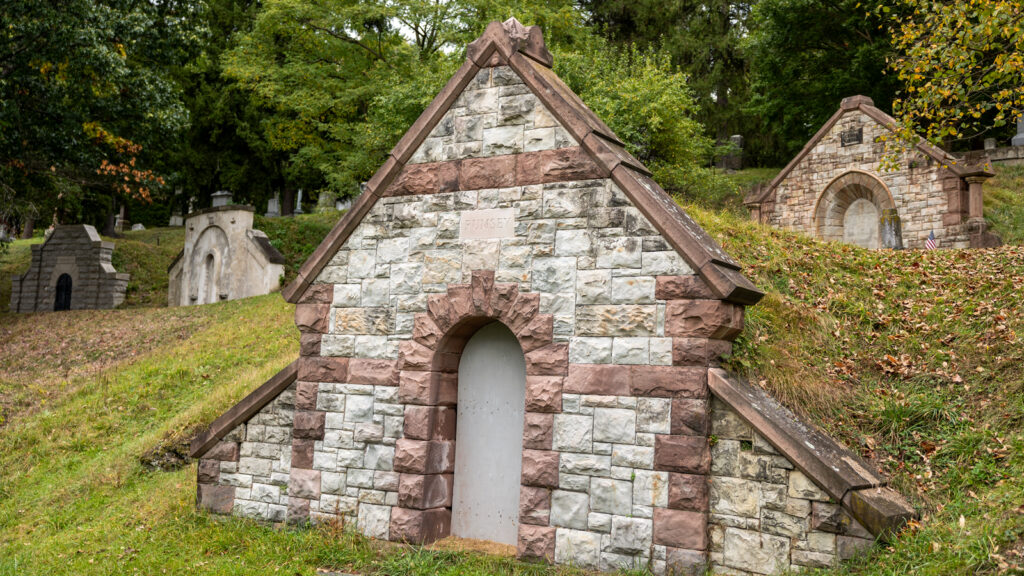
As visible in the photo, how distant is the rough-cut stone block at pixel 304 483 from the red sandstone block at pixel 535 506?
97.8 inches

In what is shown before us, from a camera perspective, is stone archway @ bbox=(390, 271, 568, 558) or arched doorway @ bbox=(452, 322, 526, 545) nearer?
stone archway @ bbox=(390, 271, 568, 558)

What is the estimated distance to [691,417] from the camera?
6.59 metres

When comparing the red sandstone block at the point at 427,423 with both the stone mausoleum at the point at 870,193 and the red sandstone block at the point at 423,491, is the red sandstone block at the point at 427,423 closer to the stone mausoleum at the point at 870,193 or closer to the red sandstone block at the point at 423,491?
the red sandstone block at the point at 423,491

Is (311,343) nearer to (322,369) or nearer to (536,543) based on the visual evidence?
(322,369)

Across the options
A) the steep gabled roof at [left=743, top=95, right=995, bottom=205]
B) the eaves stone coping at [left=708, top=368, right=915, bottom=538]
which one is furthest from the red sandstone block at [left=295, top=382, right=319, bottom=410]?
the steep gabled roof at [left=743, top=95, right=995, bottom=205]

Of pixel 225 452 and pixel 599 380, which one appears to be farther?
pixel 225 452

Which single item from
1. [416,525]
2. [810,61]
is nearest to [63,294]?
[416,525]

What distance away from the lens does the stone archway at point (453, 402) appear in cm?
722

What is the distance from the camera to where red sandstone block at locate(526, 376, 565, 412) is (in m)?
7.23

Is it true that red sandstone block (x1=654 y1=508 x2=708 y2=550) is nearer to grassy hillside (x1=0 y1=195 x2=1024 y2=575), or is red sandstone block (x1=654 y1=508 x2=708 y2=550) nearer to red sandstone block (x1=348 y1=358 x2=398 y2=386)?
grassy hillside (x1=0 y1=195 x2=1024 y2=575)

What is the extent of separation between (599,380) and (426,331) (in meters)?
1.97

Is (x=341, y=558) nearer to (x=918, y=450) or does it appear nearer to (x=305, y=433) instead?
(x=305, y=433)

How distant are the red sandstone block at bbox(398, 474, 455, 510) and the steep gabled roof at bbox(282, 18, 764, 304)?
2.56 m

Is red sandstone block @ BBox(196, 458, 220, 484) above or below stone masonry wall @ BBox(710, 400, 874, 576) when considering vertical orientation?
below
